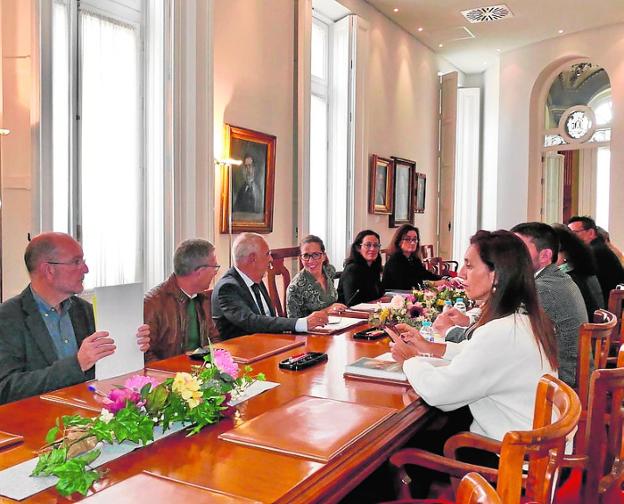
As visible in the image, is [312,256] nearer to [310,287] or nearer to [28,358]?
[310,287]

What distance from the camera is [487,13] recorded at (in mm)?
8883

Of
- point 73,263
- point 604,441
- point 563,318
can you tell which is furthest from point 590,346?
point 73,263

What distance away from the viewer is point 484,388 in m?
2.08

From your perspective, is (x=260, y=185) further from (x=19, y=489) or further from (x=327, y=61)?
(x=19, y=489)

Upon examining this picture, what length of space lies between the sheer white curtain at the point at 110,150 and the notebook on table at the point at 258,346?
6.81ft

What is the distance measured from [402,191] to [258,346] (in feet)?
23.8

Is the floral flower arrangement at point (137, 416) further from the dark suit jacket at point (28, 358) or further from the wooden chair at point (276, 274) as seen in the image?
the wooden chair at point (276, 274)

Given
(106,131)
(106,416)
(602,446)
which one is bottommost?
(602,446)

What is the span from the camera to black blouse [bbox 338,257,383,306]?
17.0 feet

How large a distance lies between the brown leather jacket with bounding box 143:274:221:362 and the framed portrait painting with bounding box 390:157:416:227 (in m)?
6.73

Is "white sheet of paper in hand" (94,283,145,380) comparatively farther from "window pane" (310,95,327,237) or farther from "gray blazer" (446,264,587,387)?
"window pane" (310,95,327,237)

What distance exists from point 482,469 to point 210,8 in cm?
458

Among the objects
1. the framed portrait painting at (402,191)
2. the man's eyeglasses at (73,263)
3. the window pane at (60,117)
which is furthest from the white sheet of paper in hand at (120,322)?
the framed portrait painting at (402,191)

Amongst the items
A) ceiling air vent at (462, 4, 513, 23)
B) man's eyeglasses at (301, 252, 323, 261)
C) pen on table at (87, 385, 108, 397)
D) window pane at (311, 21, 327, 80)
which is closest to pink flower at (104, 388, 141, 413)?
pen on table at (87, 385, 108, 397)
